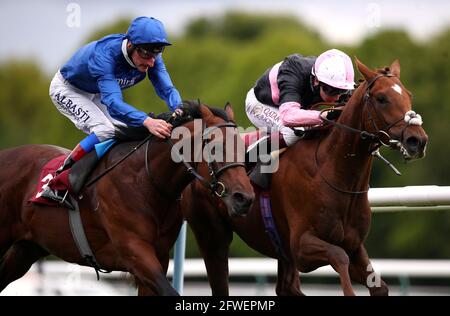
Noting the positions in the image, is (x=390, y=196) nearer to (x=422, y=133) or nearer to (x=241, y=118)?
(x=422, y=133)

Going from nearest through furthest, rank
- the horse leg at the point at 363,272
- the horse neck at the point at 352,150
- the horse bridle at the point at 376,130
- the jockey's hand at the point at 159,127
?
the horse bridle at the point at 376,130
the jockey's hand at the point at 159,127
the horse leg at the point at 363,272
the horse neck at the point at 352,150

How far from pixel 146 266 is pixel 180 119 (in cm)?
106

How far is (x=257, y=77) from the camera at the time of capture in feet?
116

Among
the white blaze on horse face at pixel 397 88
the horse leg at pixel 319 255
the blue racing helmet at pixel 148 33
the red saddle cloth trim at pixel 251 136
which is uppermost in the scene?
the blue racing helmet at pixel 148 33

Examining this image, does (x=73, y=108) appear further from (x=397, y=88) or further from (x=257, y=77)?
(x=257, y=77)

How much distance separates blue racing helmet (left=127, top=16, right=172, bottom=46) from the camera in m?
6.85

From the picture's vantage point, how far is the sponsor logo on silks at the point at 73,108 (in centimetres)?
749

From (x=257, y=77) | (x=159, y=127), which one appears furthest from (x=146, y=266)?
(x=257, y=77)

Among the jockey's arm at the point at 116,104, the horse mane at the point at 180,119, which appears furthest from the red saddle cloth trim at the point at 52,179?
the jockey's arm at the point at 116,104

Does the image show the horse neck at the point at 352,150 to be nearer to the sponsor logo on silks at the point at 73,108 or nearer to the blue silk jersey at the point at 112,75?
the blue silk jersey at the point at 112,75

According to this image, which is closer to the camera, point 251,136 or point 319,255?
point 319,255

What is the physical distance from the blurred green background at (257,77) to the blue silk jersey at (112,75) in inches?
773

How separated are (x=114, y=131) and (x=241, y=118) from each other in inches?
958

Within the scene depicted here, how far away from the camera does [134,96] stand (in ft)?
130
